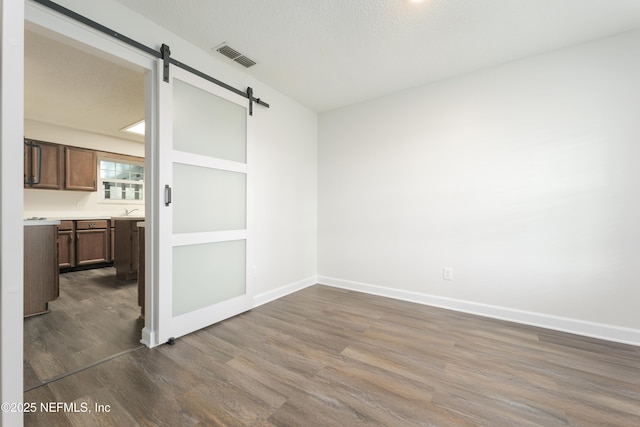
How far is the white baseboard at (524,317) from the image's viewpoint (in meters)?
2.16

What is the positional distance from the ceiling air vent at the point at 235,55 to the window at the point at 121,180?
4.50 meters

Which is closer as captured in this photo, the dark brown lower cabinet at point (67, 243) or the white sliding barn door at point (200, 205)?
the white sliding barn door at point (200, 205)

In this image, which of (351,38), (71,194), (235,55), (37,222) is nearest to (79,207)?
(71,194)

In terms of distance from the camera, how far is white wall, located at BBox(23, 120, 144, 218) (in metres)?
4.42

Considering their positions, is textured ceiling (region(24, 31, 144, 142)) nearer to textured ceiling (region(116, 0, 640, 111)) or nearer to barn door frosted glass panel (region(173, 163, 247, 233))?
textured ceiling (region(116, 0, 640, 111))

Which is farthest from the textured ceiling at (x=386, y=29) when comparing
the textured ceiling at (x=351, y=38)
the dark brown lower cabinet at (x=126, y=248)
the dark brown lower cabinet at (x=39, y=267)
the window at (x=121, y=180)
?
the window at (x=121, y=180)

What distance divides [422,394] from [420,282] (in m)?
1.70

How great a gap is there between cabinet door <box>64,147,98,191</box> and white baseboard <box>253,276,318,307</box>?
4425 millimetres

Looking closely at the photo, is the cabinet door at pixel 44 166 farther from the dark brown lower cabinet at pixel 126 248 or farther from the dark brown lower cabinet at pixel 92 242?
the dark brown lower cabinet at pixel 126 248

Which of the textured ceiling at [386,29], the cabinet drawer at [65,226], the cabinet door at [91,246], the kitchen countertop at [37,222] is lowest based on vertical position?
the cabinet door at [91,246]

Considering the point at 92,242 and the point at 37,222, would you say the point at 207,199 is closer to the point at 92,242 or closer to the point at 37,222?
the point at 37,222

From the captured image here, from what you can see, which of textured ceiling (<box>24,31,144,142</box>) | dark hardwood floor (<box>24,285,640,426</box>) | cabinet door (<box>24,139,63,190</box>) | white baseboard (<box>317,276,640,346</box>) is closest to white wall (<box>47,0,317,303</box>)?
textured ceiling (<box>24,31,144,142</box>)

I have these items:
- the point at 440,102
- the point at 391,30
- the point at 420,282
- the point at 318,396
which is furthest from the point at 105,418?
the point at 440,102

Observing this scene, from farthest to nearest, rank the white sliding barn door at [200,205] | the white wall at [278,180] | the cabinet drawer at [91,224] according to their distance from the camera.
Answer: the cabinet drawer at [91,224]
the white wall at [278,180]
the white sliding barn door at [200,205]
